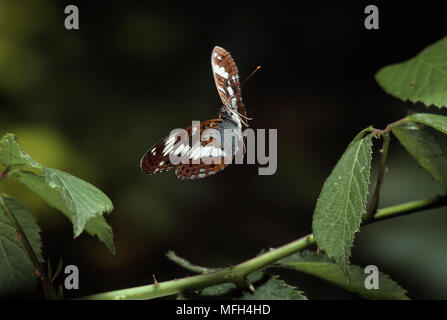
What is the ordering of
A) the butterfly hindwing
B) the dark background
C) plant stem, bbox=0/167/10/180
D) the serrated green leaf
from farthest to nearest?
the dark background → the butterfly hindwing → plant stem, bbox=0/167/10/180 → the serrated green leaf

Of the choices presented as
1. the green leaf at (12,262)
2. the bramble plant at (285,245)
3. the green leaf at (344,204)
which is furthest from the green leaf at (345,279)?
the green leaf at (12,262)

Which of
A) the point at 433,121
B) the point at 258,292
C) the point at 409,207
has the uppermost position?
the point at 433,121

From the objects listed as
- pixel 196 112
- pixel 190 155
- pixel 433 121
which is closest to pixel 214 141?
pixel 190 155

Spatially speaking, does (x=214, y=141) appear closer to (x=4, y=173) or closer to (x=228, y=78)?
(x=228, y=78)

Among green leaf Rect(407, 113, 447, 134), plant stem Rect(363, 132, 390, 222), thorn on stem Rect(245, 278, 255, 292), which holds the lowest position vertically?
thorn on stem Rect(245, 278, 255, 292)

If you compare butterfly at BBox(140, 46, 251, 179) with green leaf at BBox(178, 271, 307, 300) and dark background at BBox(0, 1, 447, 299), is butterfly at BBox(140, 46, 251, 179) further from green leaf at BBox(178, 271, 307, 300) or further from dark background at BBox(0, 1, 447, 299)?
dark background at BBox(0, 1, 447, 299)

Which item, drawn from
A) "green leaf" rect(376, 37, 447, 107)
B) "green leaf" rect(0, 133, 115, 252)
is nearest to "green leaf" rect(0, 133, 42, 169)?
"green leaf" rect(0, 133, 115, 252)
